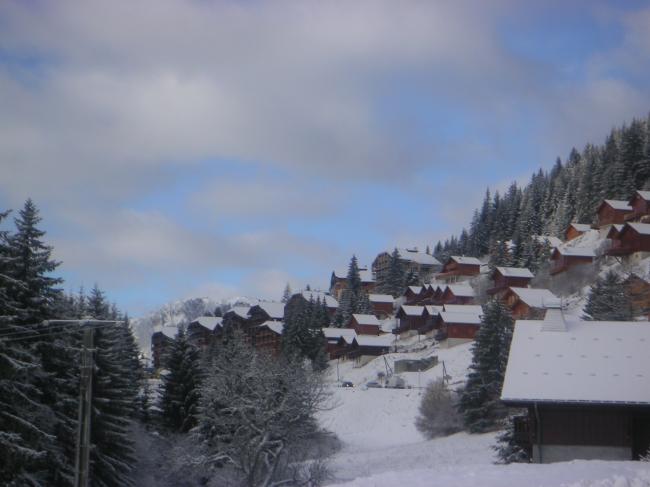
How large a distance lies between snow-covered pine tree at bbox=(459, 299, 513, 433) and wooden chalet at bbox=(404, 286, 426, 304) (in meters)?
54.9

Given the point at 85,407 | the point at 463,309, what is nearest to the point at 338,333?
the point at 463,309

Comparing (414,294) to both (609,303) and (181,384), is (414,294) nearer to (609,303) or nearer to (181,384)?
(609,303)

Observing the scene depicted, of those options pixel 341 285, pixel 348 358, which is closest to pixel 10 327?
pixel 348 358

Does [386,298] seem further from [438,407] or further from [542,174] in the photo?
[542,174]

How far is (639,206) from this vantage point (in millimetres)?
90125

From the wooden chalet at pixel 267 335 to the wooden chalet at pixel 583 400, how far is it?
72.5 m

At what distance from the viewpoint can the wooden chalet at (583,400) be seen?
28188mm

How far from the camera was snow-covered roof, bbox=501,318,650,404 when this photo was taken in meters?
28.2

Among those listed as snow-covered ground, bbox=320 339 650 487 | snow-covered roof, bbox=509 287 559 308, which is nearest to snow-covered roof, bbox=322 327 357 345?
snow-covered ground, bbox=320 339 650 487

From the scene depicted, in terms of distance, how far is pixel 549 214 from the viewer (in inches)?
5748

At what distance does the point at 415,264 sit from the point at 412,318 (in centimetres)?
4567

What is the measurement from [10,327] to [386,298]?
9535cm

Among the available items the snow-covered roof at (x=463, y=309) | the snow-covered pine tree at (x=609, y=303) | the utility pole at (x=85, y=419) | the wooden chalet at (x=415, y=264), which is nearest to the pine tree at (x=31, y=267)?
the utility pole at (x=85, y=419)

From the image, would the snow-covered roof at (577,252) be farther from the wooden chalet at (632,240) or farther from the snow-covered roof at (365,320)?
the snow-covered roof at (365,320)
